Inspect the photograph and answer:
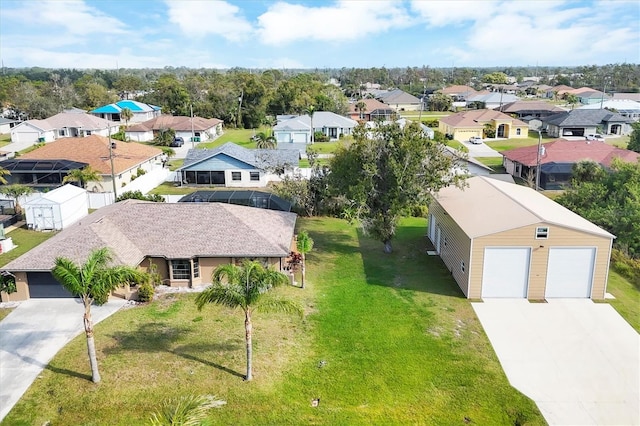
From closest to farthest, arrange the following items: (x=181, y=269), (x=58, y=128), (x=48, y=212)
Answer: (x=181, y=269) → (x=48, y=212) → (x=58, y=128)

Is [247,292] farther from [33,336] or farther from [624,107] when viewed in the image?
[624,107]

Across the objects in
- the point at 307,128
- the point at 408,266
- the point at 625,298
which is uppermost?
the point at 307,128

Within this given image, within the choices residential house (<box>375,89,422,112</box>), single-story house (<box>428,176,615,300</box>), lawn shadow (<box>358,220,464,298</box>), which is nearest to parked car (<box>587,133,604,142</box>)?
lawn shadow (<box>358,220,464,298</box>)

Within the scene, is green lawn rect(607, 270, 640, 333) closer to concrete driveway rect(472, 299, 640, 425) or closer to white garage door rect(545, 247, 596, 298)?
concrete driveway rect(472, 299, 640, 425)

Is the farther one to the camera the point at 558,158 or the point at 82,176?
the point at 558,158

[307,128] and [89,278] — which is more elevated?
[307,128]

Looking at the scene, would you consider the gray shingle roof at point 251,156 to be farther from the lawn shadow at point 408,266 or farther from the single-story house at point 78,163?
the lawn shadow at point 408,266

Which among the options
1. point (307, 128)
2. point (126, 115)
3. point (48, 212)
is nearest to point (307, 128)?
point (307, 128)

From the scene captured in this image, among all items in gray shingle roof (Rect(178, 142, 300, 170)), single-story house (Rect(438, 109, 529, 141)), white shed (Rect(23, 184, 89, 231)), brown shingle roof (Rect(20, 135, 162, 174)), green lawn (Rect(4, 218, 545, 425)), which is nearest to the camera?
green lawn (Rect(4, 218, 545, 425))
